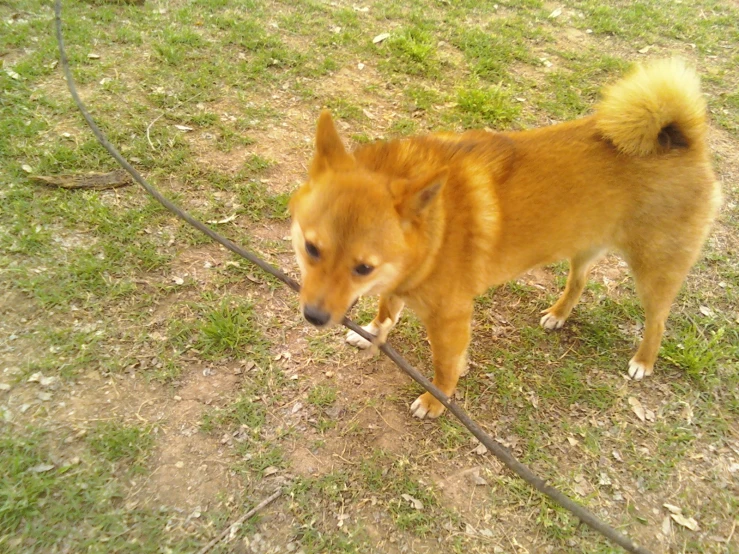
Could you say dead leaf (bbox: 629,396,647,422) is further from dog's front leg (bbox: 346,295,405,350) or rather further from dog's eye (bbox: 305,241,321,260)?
dog's eye (bbox: 305,241,321,260)

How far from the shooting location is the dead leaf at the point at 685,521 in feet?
8.74

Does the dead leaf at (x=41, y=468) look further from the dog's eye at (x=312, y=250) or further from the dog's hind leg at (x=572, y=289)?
the dog's hind leg at (x=572, y=289)

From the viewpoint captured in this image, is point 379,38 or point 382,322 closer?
point 382,322

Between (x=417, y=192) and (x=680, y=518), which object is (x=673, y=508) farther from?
(x=417, y=192)

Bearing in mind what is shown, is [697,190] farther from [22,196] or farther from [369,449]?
[22,196]

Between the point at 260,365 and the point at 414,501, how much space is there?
131cm

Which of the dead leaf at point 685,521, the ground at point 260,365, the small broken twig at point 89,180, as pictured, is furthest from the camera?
the small broken twig at point 89,180

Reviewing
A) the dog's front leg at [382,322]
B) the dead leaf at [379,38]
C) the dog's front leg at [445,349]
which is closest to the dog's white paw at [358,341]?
the dog's front leg at [382,322]

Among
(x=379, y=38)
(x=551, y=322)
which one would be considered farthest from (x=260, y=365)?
(x=379, y=38)

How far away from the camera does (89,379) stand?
2.90 metres

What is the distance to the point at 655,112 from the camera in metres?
2.60

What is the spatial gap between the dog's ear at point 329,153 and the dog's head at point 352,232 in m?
0.01

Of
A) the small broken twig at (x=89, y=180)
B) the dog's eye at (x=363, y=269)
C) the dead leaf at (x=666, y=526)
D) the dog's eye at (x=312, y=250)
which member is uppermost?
the dog's eye at (x=312, y=250)

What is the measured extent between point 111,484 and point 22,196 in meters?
2.57
